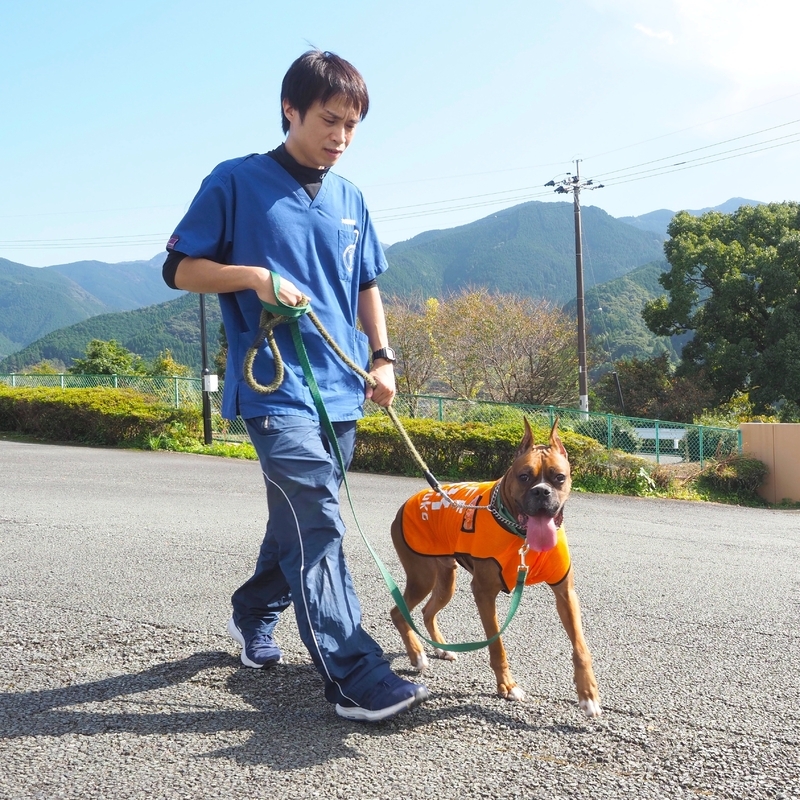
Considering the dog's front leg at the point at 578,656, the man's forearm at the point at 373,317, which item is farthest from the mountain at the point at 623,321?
the dog's front leg at the point at 578,656

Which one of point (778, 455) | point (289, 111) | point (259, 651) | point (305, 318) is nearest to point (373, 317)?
point (305, 318)

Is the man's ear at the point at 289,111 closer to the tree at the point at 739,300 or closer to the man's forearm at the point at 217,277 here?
the man's forearm at the point at 217,277

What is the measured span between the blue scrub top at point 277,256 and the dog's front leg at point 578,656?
1.07 metres

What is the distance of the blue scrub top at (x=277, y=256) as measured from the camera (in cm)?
302

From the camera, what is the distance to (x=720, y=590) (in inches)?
219

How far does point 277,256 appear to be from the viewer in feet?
10.1

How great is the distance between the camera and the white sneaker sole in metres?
2.81

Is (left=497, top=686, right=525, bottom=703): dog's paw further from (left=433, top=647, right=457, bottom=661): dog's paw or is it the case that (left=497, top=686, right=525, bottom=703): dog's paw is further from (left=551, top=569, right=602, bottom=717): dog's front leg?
(left=433, top=647, right=457, bottom=661): dog's paw

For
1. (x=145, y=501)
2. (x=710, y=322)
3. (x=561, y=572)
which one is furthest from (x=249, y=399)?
(x=710, y=322)

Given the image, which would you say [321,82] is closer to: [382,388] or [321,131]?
[321,131]

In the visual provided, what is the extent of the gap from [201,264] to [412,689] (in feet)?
5.58

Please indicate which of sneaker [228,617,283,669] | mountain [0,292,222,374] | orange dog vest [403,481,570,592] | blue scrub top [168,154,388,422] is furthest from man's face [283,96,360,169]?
mountain [0,292,222,374]

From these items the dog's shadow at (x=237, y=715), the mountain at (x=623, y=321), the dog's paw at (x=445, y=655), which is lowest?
the dog's paw at (x=445, y=655)

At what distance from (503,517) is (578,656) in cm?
58
